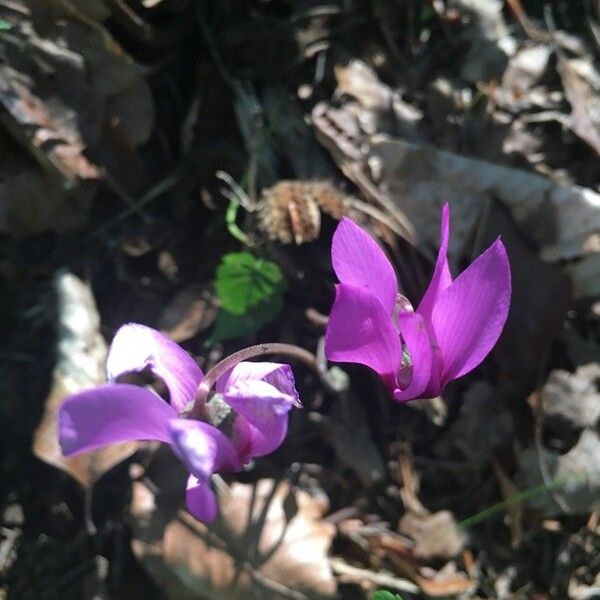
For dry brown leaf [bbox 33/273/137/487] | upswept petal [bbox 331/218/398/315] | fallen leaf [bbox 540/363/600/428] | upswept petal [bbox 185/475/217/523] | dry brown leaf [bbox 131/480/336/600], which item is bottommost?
dry brown leaf [bbox 131/480/336/600]

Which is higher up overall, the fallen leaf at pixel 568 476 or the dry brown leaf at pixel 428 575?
the fallen leaf at pixel 568 476

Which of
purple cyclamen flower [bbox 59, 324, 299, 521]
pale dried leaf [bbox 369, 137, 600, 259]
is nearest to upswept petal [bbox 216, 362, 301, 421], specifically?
purple cyclamen flower [bbox 59, 324, 299, 521]

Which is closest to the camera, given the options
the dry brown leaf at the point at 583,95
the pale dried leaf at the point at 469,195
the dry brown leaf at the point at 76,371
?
the dry brown leaf at the point at 76,371

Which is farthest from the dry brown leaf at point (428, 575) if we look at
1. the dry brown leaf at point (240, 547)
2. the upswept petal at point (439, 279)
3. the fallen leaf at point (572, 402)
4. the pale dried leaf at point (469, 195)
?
the upswept petal at point (439, 279)

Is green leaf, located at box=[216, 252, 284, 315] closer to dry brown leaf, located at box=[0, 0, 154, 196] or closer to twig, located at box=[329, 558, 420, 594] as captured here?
dry brown leaf, located at box=[0, 0, 154, 196]

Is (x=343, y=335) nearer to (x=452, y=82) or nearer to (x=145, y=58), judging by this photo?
(x=145, y=58)

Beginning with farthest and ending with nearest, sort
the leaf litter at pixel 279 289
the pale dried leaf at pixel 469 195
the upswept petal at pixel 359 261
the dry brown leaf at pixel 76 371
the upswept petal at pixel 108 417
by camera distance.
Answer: the pale dried leaf at pixel 469 195, the leaf litter at pixel 279 289, the dry brown leaf at pixel 76 371, the upswept petal at pixel 359 261, the upswept petal at pixel 108 417

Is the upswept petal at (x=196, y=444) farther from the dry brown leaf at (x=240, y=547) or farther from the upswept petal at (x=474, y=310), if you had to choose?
the dry brown leaf at (x=240, y=547)
